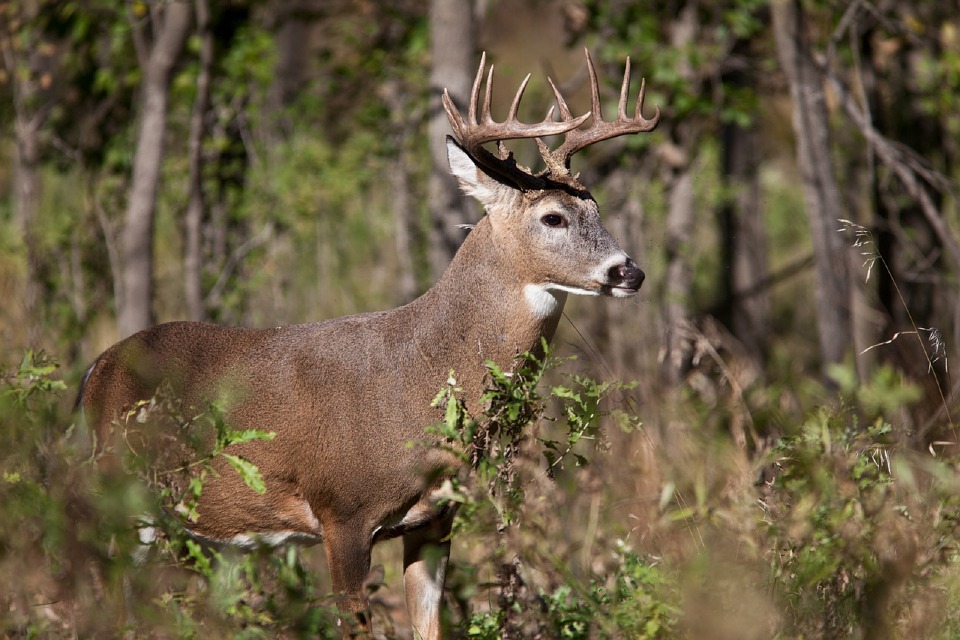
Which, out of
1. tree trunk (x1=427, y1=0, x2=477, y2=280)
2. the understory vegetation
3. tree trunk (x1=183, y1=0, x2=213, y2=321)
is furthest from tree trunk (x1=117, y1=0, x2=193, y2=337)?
the understory vegetation

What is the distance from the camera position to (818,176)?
7660 millimetres

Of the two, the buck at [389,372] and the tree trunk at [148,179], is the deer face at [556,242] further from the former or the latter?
the tree trunk at [148,179]

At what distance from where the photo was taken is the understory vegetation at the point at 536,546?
344 centimetres

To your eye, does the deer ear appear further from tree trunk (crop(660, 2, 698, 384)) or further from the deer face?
tree trunk (crop(660, 2, 698, 384))

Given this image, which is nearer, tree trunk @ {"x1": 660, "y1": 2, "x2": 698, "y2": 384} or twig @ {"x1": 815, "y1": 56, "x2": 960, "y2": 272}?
twig @ {"x1": 815, "y1": 56, "x2": 960, "y2": 272}

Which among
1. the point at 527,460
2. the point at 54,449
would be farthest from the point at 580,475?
the point at 54,449

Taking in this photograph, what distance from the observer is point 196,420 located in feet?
13.2

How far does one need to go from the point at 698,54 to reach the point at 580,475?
602cm

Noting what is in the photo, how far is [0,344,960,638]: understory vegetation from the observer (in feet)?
11.3

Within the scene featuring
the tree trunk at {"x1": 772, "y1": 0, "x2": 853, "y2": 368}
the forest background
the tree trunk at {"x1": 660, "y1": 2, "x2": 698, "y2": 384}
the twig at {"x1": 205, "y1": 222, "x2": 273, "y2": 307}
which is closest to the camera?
the forest background

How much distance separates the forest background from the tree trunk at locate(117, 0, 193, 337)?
20mm

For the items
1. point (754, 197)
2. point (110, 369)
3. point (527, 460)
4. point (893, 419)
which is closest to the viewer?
point (527, 460)

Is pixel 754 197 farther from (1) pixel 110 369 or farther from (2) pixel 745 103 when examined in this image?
(1) pixel 110 369

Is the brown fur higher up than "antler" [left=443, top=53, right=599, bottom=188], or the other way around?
"antler" [left=443, top=53, right=599, bottom=188]
